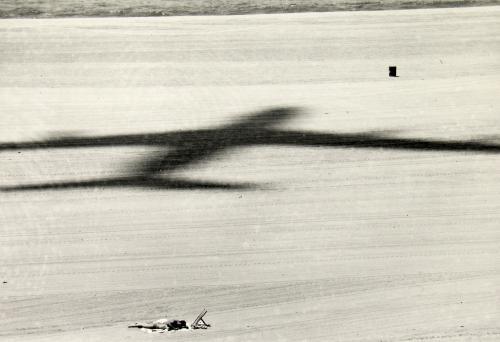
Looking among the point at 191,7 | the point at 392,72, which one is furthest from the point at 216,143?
the point at 191,7

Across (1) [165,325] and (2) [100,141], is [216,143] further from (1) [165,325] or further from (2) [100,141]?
(1) [165,325]

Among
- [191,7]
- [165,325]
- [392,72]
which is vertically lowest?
[165,325]

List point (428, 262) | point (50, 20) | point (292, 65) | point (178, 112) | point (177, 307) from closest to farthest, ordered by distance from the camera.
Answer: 1. point (177, 307)
2. point (428, 262)
3. point (178, 112)
4. point (292, 65)
5. point (50, 20)

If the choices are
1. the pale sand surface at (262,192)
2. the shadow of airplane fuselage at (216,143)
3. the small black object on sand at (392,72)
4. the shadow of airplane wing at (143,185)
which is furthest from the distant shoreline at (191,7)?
the shadow of airplane wing at (143,185)

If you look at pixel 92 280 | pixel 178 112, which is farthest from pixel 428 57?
pixel 92 280

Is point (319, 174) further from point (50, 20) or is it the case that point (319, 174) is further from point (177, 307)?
point (50, 20)

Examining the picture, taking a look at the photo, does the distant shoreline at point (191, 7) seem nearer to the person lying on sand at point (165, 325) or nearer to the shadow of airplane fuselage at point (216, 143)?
the shadow of airplane fuselage at point (216, 143)
